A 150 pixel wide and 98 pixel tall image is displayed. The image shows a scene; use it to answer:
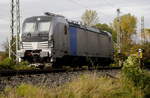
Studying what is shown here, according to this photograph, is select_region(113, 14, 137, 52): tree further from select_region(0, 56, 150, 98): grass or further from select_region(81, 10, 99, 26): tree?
select_region(0, 56, 150, 98): grass

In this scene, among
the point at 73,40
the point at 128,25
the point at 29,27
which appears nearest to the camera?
the point at 29,27

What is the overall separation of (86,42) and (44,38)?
6.33 m

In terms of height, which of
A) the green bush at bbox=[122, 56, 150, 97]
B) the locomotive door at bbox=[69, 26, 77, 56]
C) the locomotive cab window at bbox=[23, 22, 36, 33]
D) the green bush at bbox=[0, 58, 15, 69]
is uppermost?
the locomotive cab window at bbox=[23, 22, 36, 33]

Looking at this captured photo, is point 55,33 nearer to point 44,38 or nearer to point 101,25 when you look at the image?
point 44,38

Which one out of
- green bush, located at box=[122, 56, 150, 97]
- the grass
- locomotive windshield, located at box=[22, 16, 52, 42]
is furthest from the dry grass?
locomotive windshield, located at box=[22, 16, 52, 42]

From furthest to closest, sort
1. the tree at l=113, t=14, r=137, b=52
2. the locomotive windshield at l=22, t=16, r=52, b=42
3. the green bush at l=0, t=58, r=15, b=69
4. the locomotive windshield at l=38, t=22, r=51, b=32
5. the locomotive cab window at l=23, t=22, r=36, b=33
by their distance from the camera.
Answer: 1. the tree at l=113, t=14, r=137, b=52
2. the locomotive cab window at l=23, t=22, r=36, b=33
3. the locomotive windshield at l=38, t=22, r=51, b=32
4. the locomotive windshield at l=22, t=16, r=52, b=42
5. the green bush at l=0, t=58, r=15, b=69

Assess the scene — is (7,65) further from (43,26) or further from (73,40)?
(73,40)

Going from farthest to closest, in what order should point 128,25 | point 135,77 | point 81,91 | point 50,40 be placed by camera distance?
point 128,25 < point 50,40 < point 135,77 < point 81,91

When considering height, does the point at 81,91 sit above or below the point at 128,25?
below

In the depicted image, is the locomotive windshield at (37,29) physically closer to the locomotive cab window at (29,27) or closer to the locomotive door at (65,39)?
the locomotive cab window at (29,27)

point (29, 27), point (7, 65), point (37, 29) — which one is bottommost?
point (7, 65)

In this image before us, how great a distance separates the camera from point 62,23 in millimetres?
21422

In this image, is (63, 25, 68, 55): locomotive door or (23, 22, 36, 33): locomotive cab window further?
(63, 25, 68, 55): locomotive door

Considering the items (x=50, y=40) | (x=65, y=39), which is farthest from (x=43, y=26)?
(x=65, y=39)
